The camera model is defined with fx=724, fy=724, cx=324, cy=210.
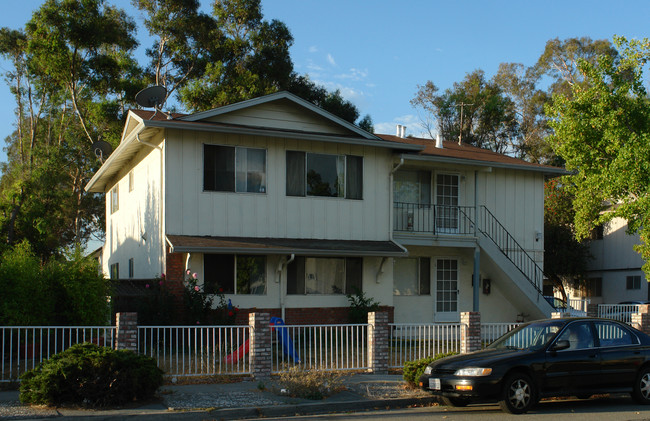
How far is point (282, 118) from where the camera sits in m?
20.0

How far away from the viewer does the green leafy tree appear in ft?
65.4

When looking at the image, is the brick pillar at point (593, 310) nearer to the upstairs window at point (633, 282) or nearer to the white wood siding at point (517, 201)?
the white wood siding at point (517, 201)

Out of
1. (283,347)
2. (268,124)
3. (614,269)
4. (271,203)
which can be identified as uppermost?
(268,124)

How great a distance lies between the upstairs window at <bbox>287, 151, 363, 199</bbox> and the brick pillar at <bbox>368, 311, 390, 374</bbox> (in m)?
6.47

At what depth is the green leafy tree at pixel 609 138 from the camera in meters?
19.9

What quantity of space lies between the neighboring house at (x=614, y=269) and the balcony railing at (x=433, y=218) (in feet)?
42.5

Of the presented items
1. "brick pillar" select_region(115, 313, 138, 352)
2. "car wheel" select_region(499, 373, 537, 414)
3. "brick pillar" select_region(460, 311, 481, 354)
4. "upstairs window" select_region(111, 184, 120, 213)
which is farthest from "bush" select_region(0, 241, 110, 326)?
"upstairs window" select_region(111, 184, 120, 213)

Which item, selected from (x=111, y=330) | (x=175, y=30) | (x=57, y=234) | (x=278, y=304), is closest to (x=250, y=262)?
(x=278, y=304)

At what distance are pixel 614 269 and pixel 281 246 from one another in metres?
21.7

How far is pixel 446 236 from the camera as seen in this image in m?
21.8

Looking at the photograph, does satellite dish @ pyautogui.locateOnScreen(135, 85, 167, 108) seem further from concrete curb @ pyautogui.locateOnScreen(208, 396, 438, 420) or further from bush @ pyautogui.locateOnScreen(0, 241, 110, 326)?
concrete curb @ pyautogui.locateOnScreen(208, 396, 438, 420)

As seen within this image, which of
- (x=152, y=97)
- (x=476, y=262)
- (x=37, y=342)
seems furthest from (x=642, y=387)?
(x=152, y=97)

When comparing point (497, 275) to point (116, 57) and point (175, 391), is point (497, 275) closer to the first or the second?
point (175, 391)

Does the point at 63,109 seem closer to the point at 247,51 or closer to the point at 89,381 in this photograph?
the point at 247,51
